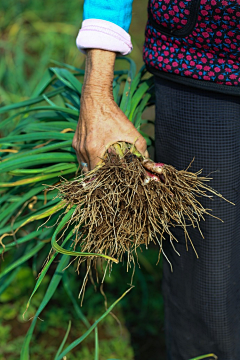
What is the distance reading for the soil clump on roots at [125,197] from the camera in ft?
2.79

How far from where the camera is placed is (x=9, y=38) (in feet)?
8.56

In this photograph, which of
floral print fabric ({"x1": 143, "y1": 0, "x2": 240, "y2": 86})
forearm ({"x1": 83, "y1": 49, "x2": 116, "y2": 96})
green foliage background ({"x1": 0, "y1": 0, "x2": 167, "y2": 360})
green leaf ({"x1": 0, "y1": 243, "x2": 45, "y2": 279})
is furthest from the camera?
green foliage background ({"x1": 0, "y1": 0, "x2": 167, "y2": 360})

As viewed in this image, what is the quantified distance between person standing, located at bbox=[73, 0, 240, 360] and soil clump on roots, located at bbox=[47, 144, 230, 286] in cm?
5

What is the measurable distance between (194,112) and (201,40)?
16cm

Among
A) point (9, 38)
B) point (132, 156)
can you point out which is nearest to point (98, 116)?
point (132, 156)

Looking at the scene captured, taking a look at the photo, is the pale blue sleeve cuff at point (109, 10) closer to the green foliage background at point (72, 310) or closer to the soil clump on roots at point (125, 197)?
the soil clump on roots at point (125, 197)

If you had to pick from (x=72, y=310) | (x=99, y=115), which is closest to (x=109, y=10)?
(x=99, y=115)

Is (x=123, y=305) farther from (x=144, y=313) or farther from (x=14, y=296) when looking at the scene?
(x=14, y=296)

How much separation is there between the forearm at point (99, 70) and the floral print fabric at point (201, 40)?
0.12 m

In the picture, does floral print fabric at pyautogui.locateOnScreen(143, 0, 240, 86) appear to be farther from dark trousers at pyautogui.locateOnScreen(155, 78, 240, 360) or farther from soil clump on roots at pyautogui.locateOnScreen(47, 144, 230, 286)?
soil clump on roots at pyautogui.locateOnScreen(47, 144, 230, 286)

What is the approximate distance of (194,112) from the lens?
911 mm

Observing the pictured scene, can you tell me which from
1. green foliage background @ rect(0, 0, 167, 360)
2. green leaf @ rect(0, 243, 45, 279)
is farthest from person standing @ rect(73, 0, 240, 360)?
green foliage background @ rect(0, 0, 167, 360)

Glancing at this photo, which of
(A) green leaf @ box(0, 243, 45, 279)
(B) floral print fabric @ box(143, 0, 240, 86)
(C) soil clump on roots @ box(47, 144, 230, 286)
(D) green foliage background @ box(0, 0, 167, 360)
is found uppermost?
(B) floral print fabric @ box(143, 0, 240, 86)

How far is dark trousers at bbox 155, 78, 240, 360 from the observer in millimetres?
904
